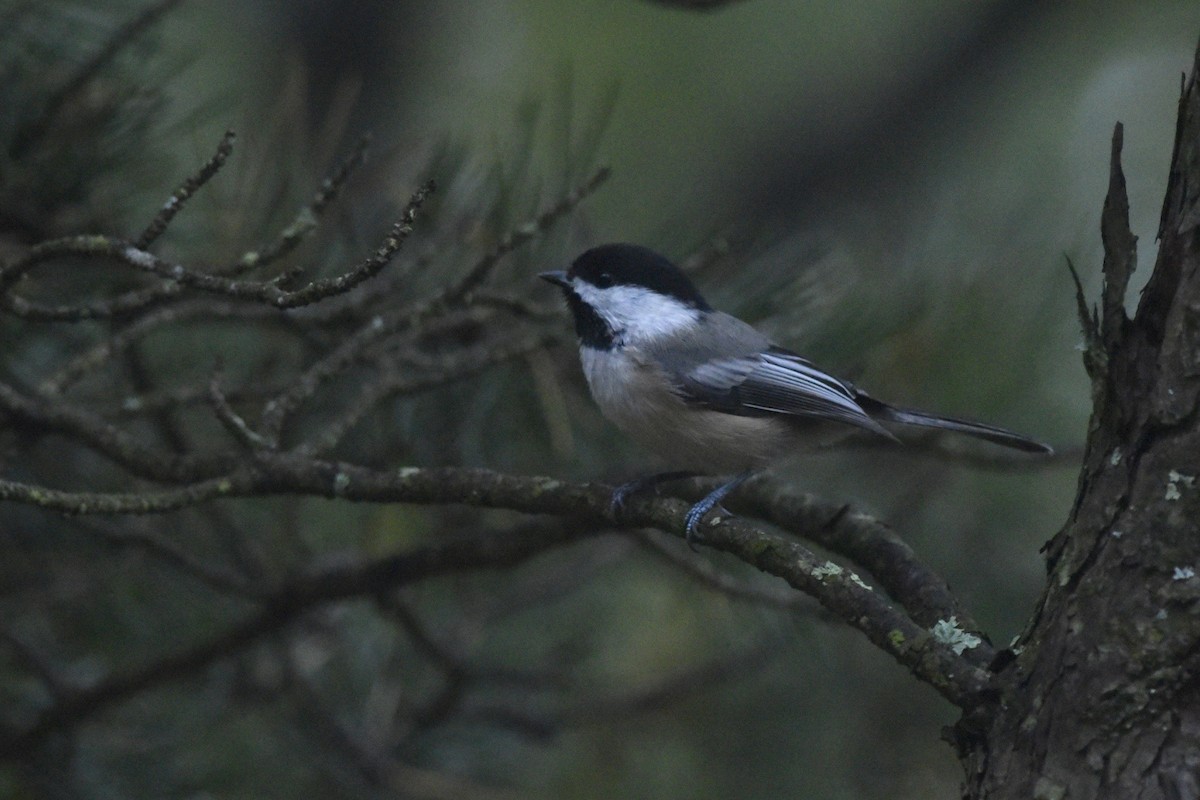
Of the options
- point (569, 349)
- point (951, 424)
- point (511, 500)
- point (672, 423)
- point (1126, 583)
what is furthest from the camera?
point (569, 349)

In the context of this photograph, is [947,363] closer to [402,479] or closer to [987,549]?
[987,549]

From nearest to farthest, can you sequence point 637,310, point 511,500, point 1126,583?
point 1126,583
point 511,500
point 637,310

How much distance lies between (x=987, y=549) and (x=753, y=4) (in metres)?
2.91

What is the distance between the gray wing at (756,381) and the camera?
6.97ft

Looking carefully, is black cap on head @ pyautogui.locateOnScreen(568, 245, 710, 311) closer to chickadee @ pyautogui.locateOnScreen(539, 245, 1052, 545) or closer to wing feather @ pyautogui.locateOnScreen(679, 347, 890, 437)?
chickadee @ pyautogui.locateOnScreen(539, 245, 1052, 545)

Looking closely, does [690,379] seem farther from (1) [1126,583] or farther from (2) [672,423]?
(1) [1126,583]

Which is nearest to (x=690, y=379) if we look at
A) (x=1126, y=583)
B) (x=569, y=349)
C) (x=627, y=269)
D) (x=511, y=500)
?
(x=627, y=269)

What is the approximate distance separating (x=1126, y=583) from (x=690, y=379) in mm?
1212

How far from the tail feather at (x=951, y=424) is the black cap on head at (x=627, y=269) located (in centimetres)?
38

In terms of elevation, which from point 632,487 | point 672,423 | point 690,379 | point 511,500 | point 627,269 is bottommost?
point 511,500

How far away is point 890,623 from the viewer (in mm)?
1153

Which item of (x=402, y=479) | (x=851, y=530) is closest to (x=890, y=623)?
(x=851, y=530)

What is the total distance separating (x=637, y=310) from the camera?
2.26 meters

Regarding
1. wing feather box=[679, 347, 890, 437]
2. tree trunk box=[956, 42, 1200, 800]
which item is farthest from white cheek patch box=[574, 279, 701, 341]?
tree trunk box=[956, 42, 1200, 800]
